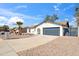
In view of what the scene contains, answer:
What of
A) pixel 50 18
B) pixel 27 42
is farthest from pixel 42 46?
pixel 50 18

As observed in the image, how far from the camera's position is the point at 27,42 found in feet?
13.9

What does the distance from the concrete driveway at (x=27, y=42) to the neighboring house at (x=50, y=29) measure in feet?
0.22

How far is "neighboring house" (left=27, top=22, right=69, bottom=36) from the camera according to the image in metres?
4.26

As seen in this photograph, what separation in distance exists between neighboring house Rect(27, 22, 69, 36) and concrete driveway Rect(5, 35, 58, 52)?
68mm

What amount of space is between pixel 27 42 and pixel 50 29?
0.36 m

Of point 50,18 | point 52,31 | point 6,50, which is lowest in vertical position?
point 6,50

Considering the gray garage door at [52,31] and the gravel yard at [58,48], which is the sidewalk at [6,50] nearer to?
the gravel yard at [58,48]

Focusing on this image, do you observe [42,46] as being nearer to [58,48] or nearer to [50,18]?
[58,48]

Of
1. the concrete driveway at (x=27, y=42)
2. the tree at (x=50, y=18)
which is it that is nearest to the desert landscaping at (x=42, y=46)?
the concrete driveway at (x=27, y=42)

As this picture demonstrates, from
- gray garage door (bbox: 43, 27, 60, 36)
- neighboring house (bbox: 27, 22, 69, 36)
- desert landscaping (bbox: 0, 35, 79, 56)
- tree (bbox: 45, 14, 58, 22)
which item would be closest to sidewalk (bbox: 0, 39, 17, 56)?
desert landscaping (bbox: 0, 35, 79, 56)

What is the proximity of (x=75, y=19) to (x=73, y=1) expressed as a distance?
256 mm

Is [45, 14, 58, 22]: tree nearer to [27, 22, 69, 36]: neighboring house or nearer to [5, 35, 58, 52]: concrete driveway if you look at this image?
[27, 22, 69, 36]: neighboring house

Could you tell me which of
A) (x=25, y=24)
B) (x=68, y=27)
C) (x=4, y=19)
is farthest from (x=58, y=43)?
(x=4, y=19)

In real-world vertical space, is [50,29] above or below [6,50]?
above
